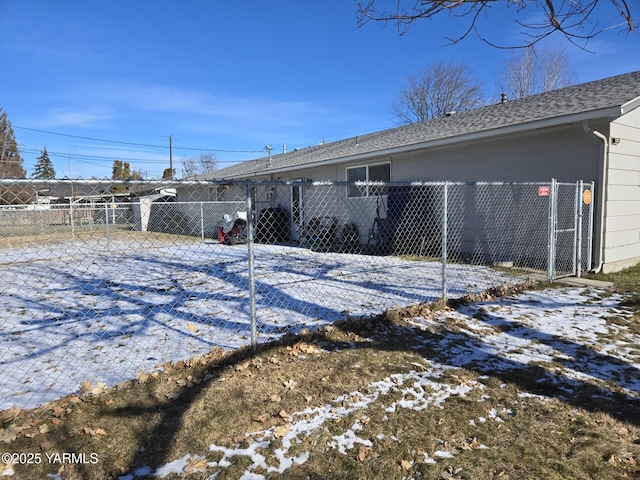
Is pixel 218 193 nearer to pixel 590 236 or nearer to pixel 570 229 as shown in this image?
pixel 570 229

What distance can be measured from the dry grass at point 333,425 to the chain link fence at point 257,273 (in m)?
0.43

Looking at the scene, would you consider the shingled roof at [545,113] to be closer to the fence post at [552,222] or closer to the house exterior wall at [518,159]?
the house exterior wall at [518,159]

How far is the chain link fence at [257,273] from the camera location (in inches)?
147

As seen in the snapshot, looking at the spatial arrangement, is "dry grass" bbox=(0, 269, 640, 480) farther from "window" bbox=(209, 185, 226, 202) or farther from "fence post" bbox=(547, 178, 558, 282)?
"window" bbox=(209, 185, 226, 202)

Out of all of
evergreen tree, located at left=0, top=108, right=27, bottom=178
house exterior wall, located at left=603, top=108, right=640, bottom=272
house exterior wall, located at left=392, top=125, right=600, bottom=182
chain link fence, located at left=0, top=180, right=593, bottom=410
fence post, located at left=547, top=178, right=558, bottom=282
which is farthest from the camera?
evergreen tree, located at left=0, top=108, right=27, bottom=178

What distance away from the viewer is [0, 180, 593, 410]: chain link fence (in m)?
3.73

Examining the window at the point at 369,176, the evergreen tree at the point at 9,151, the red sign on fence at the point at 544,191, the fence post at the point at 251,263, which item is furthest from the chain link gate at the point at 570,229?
the evergreen tree at the point at 9,151

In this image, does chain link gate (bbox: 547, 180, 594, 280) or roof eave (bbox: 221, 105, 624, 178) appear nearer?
chain link gate (bbox: 547, 180, 594, 280)

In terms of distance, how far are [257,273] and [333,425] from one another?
215 inches

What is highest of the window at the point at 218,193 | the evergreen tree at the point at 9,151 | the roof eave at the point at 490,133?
the evergreen tree at the point at 9,151

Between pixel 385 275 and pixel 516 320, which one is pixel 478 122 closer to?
pixel 385 275

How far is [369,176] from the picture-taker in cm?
1212

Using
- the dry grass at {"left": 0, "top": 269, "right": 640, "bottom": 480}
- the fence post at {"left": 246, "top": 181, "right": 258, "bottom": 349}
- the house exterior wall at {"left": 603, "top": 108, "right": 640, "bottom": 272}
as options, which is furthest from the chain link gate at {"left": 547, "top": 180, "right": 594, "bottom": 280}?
the fence post at {"left": 246, "top": 181, "right": 258, "bottom": 349}

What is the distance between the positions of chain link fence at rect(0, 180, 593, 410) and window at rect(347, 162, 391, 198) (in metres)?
0.14
